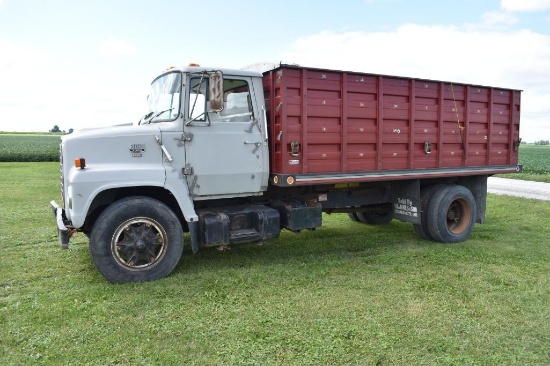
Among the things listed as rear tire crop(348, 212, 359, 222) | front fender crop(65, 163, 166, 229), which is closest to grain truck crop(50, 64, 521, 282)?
front fender crop(65, 163, 166, 229)

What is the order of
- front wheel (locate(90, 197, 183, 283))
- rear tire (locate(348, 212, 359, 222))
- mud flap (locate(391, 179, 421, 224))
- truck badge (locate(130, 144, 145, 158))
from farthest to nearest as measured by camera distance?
rear tire (locate(348, 212, 359, 222)), mud flap (locate(391, 179, 421, 224)), truck badge (locate(130, 144, 145, 158)), front wheel (locate(90, 197, 183, 283))

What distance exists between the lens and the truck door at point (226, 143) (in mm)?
5500

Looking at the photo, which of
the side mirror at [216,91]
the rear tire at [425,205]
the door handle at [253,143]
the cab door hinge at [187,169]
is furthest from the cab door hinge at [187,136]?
the rear tire at [425,205]

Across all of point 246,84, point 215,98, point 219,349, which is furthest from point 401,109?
point 219,349

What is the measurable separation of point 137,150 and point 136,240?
3.51ft

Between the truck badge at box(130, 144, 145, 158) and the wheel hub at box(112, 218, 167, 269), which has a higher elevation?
the truck badge at box(130, 144, 145, 158)

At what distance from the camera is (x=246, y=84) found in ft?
19.1

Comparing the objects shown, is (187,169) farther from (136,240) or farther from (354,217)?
(354,217)

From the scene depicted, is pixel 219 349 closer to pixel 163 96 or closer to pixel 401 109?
pixel 163 96

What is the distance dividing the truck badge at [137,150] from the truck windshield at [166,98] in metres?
0.50

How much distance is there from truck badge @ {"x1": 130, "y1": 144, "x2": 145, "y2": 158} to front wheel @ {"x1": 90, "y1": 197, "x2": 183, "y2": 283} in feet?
1.69

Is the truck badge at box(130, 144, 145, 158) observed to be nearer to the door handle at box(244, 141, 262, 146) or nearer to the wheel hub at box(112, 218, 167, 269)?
the wheel hub at box(112, 218, 167, 269)

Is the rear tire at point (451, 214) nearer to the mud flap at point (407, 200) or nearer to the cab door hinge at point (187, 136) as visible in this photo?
the mud flap at point (407, 200)

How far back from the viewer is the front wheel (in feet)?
16.7
